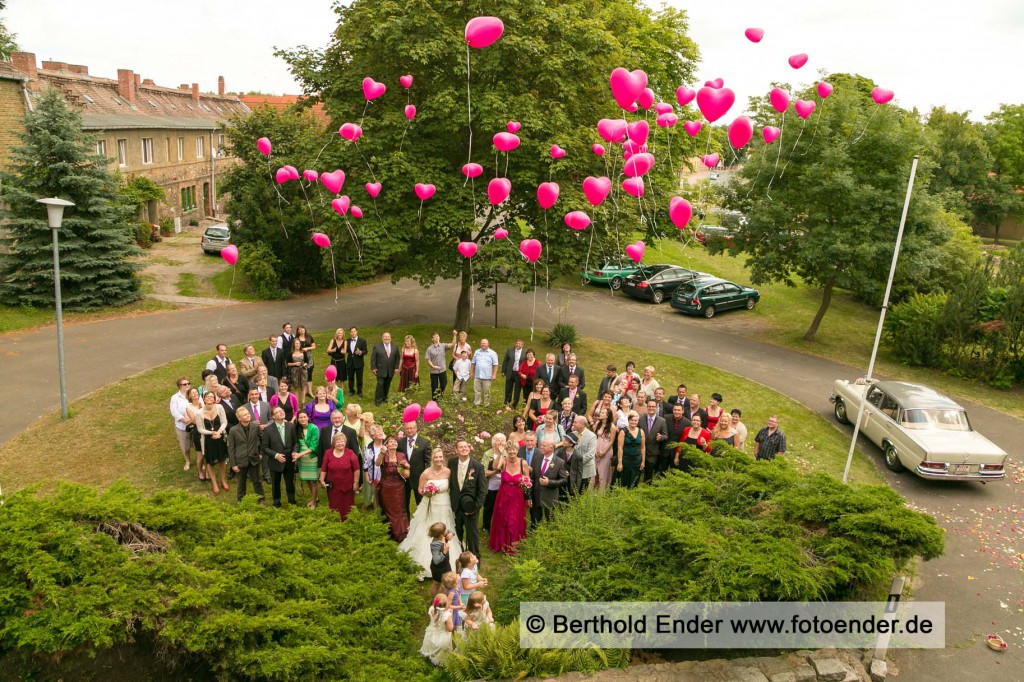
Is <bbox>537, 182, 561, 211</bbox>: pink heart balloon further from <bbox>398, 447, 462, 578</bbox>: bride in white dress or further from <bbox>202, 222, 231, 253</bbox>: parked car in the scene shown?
<bbox>202, 222, 231, 253</bbox>: parked car

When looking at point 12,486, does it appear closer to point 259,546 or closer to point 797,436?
point 259,546

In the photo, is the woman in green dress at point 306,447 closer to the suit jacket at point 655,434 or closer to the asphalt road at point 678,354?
the suit jacket at point 655,434

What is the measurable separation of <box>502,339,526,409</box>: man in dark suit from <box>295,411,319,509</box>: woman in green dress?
A: 4.69 meters

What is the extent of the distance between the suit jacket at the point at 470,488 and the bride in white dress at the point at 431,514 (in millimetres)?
91

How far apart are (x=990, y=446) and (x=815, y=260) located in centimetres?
897

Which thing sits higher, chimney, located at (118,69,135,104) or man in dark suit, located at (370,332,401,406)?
chimney, located at (118,69,135,104)

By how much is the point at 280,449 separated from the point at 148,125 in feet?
110

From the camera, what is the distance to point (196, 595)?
20.7ft

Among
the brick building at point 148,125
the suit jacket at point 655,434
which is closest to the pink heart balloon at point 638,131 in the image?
the suit jacket at point 655,434

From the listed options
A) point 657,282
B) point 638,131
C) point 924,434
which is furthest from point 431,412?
point 657,282

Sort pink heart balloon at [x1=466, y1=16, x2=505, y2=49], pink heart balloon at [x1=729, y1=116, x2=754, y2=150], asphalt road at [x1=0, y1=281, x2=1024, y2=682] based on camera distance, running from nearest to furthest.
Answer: asphalt road at [x1=0, y1=281, x2=1024, y2=682] < pink heart balloon at [x1=466, y1=16, x2=505, y2=49] < pink heart balloon at [x1=729, y1=116, x2=754, y2=150]

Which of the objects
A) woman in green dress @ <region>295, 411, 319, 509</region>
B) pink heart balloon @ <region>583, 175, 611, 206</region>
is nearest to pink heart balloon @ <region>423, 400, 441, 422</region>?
woman in green dress @ <region>295, 411, 319, 509</region>

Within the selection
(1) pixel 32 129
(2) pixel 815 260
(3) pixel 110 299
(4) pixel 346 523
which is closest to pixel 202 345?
(3) pixel 110 299

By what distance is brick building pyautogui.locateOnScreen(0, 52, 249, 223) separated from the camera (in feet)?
92.8
